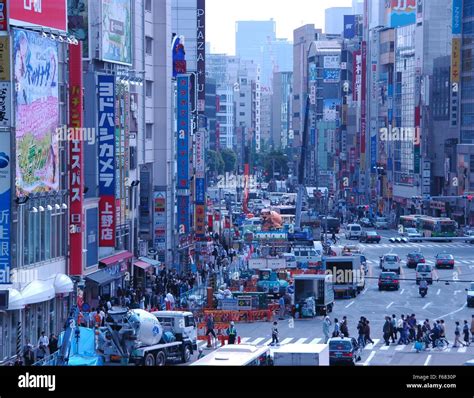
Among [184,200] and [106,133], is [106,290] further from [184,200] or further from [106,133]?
[184,200]

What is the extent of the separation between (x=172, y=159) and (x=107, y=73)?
13.9m

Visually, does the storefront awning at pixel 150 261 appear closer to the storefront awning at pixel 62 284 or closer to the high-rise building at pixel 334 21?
the storefront awning at pixel 62 284

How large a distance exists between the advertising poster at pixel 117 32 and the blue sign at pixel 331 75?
335 ft

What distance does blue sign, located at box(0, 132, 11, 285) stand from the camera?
21781 millimetres

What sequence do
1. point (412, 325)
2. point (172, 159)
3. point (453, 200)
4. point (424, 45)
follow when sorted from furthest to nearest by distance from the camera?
point (424, 45) < point (453, 200) < point (172, 159) < point (412, 325)

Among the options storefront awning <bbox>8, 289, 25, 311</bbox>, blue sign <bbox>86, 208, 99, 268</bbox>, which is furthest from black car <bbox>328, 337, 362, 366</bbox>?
blue sign <bbox>86, 208, 99, 268</bbox>

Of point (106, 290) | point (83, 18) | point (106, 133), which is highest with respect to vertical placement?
point (83, 18)

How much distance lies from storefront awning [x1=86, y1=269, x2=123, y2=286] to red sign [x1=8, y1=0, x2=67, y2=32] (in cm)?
665

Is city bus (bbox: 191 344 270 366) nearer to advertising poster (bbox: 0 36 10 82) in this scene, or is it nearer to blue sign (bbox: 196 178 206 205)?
advertising poster (bbox: 0 36 10 82)

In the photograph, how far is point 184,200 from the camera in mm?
48125

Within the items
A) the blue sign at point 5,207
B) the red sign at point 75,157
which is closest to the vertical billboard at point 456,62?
the red sign at point 75,157

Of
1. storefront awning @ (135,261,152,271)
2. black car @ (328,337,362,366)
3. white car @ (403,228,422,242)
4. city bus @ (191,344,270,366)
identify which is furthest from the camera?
white car @ (403,228,422,242)

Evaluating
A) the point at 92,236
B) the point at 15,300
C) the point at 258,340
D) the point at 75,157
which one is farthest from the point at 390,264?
the point at 15,300
